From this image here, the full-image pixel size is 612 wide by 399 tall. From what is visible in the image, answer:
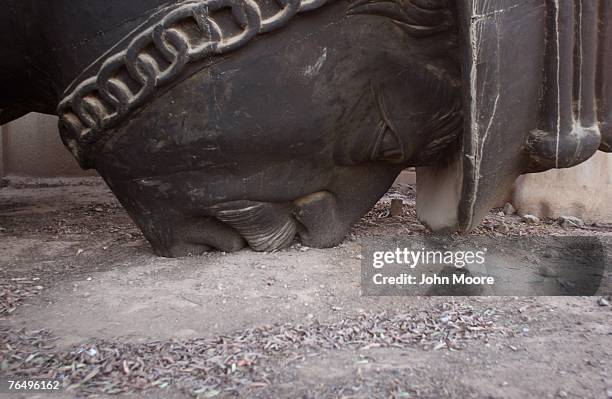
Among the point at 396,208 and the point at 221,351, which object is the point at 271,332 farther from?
the point at 396,208

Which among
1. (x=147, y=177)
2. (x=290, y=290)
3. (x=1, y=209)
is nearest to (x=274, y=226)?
(x=290, y=290)

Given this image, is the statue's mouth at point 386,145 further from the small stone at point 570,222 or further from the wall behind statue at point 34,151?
the wall behind statue at point 34,151

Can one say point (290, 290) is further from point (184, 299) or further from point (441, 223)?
point (441, 223)

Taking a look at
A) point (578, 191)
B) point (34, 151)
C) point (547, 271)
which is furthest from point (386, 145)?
point (34, 151)

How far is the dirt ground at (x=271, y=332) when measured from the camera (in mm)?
1381

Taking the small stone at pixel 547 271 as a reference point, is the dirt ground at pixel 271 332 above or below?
above

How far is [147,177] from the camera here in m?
1.98

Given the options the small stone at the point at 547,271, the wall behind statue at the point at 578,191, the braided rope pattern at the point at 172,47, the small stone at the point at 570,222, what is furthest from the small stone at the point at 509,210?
the braided rope pattern at the point at 172,47

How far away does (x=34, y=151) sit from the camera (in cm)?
393

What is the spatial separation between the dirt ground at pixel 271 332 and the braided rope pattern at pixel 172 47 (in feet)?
1.77

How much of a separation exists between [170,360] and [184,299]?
1.23 feet

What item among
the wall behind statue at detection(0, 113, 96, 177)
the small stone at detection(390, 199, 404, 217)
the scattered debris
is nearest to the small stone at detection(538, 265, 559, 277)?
the scattered debris

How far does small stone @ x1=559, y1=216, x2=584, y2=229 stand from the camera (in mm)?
2885

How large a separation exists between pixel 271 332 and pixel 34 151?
282 cm
